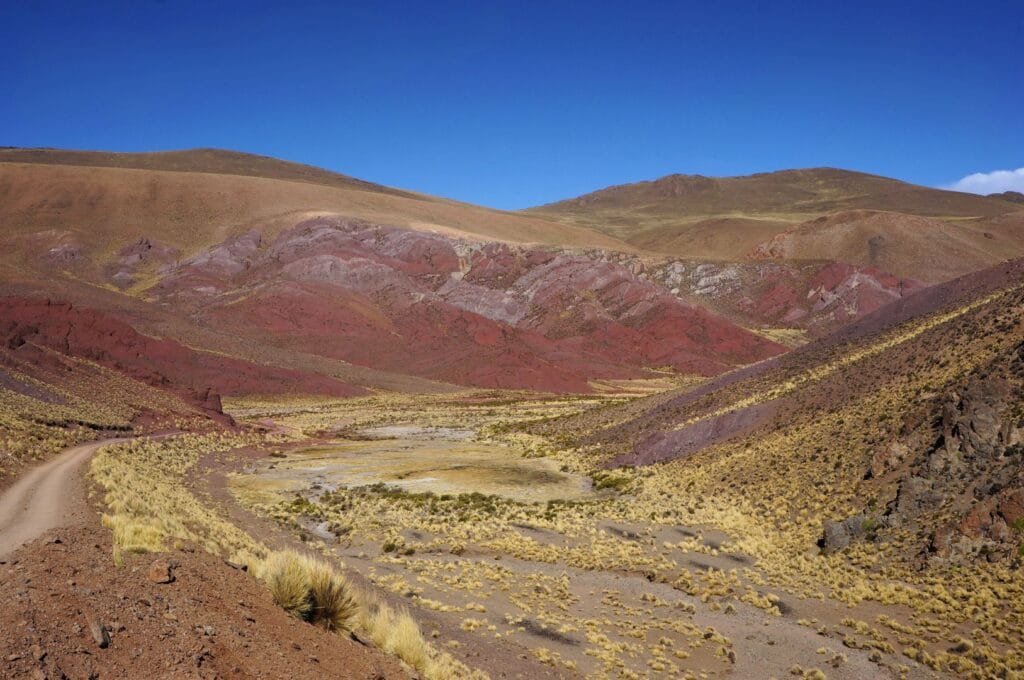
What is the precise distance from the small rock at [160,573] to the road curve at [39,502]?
2091 millimetres

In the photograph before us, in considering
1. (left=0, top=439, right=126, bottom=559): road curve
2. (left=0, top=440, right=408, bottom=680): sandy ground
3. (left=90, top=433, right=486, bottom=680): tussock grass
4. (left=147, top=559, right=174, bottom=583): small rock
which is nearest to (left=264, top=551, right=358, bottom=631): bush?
(left=90, top=433, right=486, bottom=680): tussock grass

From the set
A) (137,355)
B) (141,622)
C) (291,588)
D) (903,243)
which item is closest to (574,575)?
(291,588)

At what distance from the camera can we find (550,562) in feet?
71.7

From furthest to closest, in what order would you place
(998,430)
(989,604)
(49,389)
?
(49,389) < (998,430) < (989,604)

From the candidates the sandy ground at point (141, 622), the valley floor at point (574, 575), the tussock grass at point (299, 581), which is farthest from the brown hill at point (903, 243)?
the sandy ground at point (141, 622)

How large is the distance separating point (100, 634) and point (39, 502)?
984cm

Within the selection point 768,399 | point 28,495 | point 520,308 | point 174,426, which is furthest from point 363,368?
point 28,495

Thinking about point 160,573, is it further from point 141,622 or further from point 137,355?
point 137,355

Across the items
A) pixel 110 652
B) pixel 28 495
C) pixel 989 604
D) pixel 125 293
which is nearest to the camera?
pixel 110 652

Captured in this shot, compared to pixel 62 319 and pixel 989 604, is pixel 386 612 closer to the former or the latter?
pixel 989 604

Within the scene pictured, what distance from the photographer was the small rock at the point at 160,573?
9609 mm

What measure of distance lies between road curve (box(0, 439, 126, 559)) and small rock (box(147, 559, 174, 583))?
2.09m

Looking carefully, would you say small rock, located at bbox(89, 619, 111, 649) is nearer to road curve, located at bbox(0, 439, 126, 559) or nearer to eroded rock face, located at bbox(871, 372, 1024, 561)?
road curve, located at bbox(0, 439, 126, 559)

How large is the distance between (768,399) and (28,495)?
32407 mm
